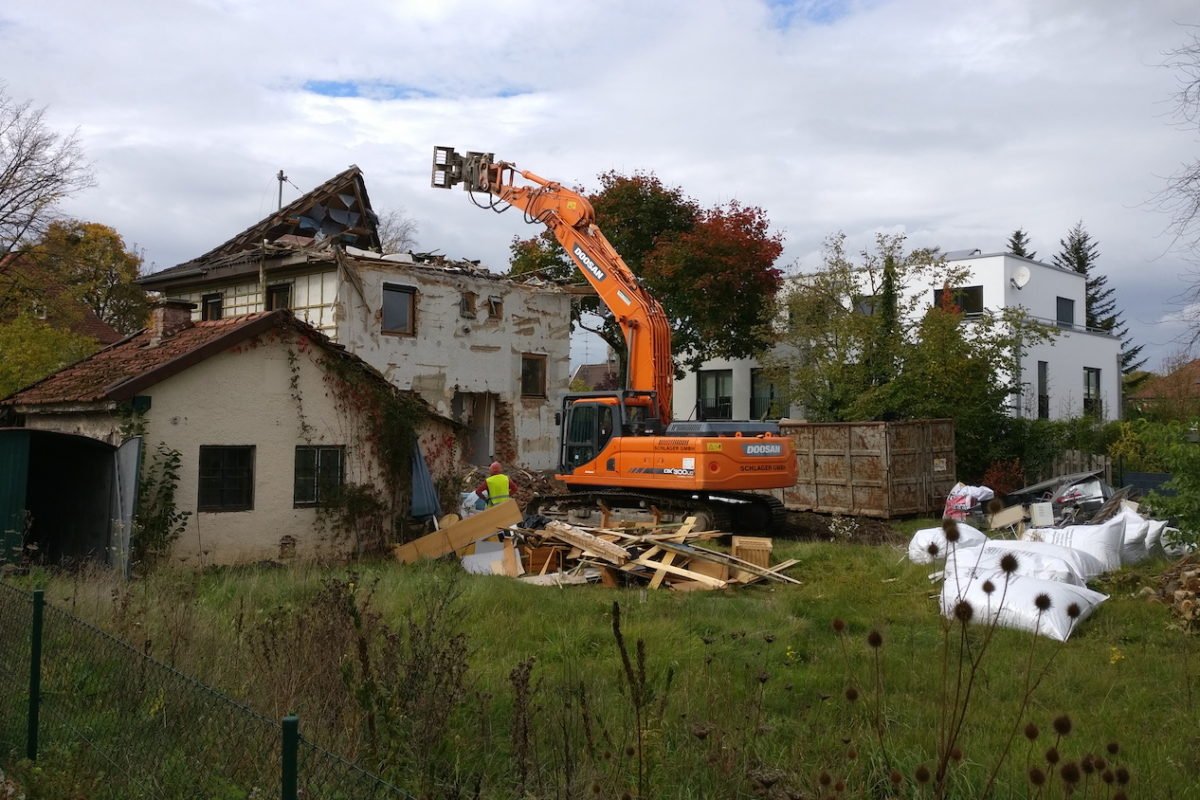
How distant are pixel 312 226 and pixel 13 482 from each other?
17499 millimetres

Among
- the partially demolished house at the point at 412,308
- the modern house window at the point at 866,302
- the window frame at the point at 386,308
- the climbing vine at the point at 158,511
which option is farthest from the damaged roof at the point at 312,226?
the modern house window at the point at 866,302

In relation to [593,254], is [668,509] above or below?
below

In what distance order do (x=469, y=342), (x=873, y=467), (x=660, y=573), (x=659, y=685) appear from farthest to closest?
(x=469, y=342) → (x=873, y=467) → (x=660, y=573) → (x=659, y=685)

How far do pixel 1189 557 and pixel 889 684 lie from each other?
616cm

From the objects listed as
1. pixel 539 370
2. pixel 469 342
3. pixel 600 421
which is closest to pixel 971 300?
pixel 539 370

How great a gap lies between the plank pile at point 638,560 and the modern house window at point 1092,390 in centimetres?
2866

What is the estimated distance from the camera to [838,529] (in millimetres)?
19391

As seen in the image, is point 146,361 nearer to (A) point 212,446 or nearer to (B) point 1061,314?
(A) point 212,446

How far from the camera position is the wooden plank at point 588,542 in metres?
14.2

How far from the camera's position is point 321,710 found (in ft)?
18.8

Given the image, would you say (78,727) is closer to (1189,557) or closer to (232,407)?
(232,407)

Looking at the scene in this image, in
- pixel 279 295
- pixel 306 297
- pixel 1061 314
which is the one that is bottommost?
pixel 306 297

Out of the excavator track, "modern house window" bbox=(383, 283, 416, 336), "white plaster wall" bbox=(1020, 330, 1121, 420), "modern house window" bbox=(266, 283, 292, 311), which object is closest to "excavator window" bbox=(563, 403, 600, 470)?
the excavator track

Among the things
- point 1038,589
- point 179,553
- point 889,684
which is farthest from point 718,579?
point 179,553
